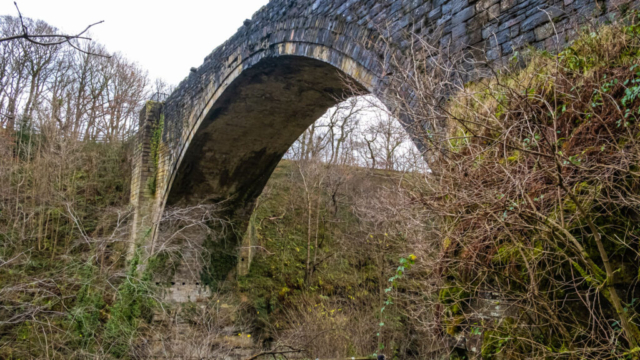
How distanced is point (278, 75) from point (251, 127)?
2.09m

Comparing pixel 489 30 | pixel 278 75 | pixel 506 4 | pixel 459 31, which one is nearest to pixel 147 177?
pixel 278 75

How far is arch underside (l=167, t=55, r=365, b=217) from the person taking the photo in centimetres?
680

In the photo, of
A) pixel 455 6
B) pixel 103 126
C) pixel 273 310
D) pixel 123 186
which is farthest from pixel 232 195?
pixel 455 6

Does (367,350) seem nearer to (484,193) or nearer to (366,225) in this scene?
(366,225)

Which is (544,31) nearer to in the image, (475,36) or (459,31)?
(475,36)

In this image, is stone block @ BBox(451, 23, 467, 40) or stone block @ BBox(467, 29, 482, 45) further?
stone block @ BBox(451, 23, 467, 40)

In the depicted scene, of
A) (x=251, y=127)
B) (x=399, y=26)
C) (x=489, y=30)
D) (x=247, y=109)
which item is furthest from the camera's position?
(x=251, y=127)

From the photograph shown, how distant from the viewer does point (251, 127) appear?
8820mm

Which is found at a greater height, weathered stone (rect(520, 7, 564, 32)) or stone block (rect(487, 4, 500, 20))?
stone block (rect(487, 4, 500, 20))

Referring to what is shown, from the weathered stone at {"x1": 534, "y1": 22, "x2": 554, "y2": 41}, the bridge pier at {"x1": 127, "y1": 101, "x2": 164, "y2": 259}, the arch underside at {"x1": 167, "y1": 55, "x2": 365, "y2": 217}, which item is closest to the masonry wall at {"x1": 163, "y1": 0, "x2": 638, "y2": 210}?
the weathered stone at {"x1": 534, "y1": 22, "x2": 554, "y2": 41}

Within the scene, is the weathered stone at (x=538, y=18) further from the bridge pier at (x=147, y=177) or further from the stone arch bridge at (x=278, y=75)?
the bridge pier at (x=147, y=177)

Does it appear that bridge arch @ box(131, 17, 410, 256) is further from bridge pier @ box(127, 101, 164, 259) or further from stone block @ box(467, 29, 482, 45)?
stone block @ box(467, 29, 482, 45)

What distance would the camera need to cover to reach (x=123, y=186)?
12930 millimetres

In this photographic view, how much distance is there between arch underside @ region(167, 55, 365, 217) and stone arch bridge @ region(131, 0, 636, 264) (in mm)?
22
